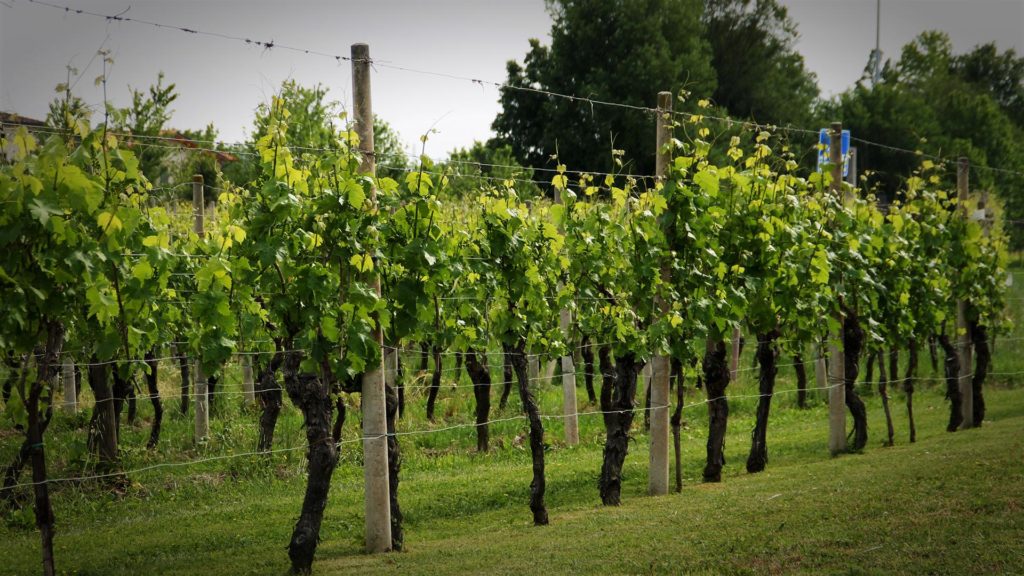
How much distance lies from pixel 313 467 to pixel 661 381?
13.6 feet

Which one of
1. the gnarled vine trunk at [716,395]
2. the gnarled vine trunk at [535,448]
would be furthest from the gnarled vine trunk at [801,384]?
the gnarled vine trunk at [535,448]

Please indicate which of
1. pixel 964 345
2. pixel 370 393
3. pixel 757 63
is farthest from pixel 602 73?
pixel 370 393

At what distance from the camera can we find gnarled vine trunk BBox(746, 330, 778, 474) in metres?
12.0

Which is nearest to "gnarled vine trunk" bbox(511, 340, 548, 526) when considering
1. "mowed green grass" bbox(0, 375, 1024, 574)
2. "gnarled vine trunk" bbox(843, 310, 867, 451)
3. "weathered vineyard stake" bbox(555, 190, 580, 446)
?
"mowed green grass" bbox(0, 375, 1024, 574)

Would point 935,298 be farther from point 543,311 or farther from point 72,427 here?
point 72,427

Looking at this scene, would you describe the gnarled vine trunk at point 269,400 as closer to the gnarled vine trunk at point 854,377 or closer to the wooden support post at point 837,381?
the wooden support post at point 837,381

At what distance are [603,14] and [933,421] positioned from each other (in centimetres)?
2447

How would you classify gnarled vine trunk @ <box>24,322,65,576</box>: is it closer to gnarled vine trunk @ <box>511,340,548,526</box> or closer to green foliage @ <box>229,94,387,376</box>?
green foliage @ <box>229,94,387,376</box>

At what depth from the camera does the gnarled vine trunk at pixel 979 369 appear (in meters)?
15.1

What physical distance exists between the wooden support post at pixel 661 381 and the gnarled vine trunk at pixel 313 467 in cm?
388

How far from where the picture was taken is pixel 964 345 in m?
15.3

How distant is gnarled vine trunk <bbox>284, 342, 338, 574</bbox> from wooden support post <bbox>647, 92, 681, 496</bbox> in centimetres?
388

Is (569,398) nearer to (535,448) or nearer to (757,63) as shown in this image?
(535,448)

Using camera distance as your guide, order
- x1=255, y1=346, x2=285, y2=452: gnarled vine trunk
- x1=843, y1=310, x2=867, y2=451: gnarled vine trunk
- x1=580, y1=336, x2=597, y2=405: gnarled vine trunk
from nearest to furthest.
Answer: x1=255, y1=346, x2=285, y2=452: gnarled vine trunk
x1=843, y1=310, x2=867, y2=451: gnarled vine trunk
x1=580, y1=336, x2=597, y2=405: gnarled vine trunk
